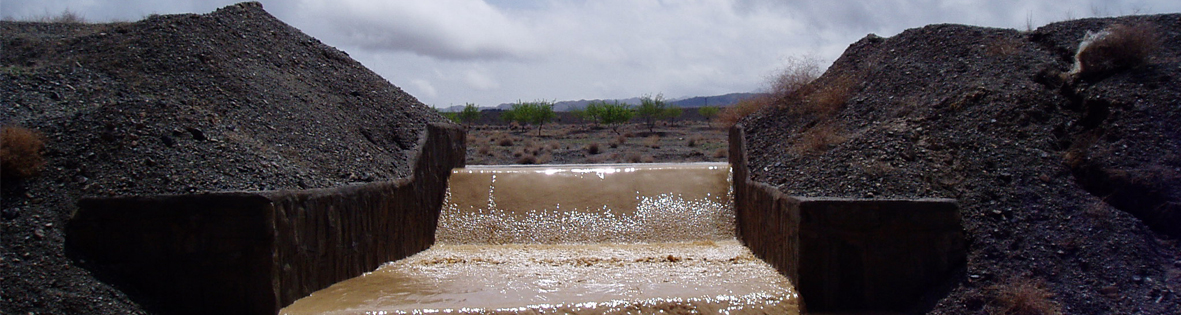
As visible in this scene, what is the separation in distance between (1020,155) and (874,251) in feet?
7.90

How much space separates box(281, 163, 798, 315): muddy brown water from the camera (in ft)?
21.6

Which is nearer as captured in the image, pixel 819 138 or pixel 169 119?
pixel 169 119

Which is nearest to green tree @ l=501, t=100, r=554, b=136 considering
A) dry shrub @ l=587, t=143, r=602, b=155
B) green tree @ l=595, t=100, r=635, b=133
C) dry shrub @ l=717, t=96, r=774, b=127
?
green tree @ l=595, t=100, r=635, b=133

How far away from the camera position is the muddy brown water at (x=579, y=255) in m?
6.59

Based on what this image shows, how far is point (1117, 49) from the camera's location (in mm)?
9102

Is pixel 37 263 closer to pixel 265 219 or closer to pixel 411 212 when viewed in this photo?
pixel 265 219

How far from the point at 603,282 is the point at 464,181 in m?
5.22

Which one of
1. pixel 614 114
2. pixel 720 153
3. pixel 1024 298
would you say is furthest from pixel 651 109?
pixel 1024 298

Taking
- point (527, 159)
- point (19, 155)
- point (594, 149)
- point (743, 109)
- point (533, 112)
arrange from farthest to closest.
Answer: point (533, 112) → point (594, 149) → point (527, 159) → point (743, 109) → point (19, 155)

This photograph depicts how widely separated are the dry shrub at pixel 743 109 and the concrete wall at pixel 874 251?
5309 millimetres

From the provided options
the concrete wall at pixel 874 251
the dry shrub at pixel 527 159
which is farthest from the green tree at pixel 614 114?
the concrete wall at pixel 874 251

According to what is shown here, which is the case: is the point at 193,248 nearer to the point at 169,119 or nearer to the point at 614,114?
the point at 169,119

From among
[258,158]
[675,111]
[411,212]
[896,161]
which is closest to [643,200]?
[411,212]

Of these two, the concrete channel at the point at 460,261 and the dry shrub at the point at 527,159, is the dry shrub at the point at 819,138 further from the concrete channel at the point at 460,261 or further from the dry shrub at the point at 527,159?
the dry shrub at the point at 527,159
